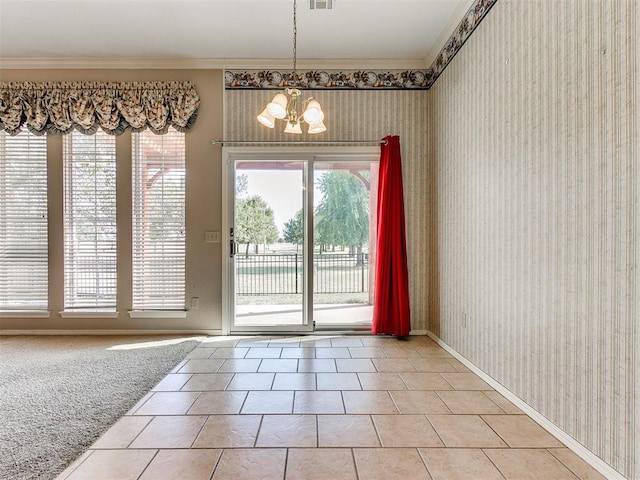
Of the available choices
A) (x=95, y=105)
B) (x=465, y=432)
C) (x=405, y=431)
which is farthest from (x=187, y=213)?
(x=465, y=432)

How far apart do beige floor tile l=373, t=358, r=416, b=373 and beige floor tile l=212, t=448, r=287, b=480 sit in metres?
1.28

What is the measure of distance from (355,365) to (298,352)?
58cm

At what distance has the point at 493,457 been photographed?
169 cm

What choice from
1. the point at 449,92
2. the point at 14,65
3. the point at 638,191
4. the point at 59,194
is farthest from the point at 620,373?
the point at 14,65

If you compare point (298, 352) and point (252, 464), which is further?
point (298, 352)

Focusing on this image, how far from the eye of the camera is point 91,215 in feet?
12.3

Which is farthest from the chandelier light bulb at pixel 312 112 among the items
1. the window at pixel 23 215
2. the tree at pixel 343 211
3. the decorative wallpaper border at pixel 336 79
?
the window at pixel 23 215

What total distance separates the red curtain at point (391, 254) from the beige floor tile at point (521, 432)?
1.56m

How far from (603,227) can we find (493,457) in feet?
3.95

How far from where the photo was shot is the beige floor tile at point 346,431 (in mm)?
1798

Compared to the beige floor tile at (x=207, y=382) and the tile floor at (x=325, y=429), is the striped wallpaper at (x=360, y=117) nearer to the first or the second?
the tile floor at (x=325, y=429)

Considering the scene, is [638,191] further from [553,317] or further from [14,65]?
[14,65]

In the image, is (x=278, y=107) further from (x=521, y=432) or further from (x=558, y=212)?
(x=521, y=432)

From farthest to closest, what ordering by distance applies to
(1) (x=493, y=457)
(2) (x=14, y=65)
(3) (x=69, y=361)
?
(2) (x=14, y=65) → (3) (x=69, y=361) → (1) (x=493, y=457)
